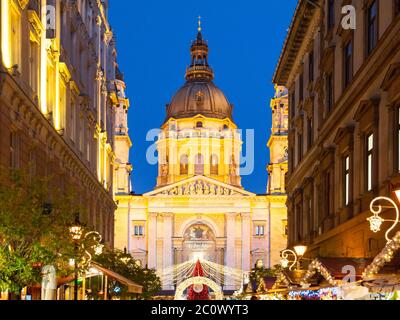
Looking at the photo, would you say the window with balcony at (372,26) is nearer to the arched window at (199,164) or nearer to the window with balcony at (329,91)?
the window with balcony at (329,91)

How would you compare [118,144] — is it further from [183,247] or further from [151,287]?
[151,287]

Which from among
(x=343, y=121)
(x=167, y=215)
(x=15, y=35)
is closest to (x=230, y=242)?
(x=167, y=215)

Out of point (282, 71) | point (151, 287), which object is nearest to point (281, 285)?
point (282, 71)

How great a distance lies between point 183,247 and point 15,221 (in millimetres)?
113969

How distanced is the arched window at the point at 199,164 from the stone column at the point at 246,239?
72.1ft

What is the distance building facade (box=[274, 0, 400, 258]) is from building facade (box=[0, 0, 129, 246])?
1019 cm

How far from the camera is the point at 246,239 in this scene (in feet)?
436

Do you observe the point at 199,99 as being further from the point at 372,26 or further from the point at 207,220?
the point at 372,26

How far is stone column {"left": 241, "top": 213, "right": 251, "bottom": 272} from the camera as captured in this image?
132m

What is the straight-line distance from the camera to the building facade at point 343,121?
68.8 feet

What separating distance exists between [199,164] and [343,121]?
12476 centimetres

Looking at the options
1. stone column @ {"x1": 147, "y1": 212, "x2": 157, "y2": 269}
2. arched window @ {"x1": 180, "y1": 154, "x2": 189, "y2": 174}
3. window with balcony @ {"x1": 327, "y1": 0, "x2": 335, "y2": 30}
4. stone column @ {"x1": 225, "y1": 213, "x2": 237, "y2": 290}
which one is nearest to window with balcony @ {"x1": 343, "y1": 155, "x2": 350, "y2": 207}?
window with balcony @ {"x1": 327, "y1": 0, "x2": 335, "y2": 30}

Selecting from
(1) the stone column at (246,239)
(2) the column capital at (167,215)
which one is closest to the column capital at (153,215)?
(2) the column capital at (167,215)

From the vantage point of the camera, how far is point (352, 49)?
27.3m
